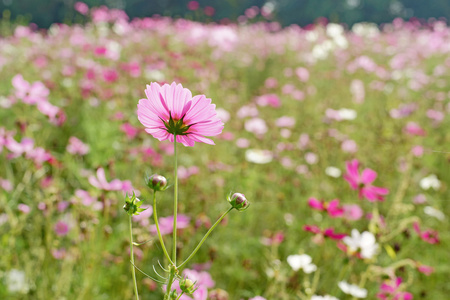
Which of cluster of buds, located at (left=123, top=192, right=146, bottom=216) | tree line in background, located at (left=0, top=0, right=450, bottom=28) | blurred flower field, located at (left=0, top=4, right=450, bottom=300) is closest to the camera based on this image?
cluster of buds, located at (left=123, top=192, right=146, bottom=216)

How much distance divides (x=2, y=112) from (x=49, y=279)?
1.44 m

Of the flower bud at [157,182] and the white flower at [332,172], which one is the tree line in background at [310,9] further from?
the flower bud at [157,182]

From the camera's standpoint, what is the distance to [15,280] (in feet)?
3.14

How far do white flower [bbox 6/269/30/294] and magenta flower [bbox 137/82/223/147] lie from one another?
0.70 metres

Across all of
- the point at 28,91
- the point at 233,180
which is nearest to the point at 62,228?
the point at 28,91

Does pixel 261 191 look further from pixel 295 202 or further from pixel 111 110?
pixel 111 110

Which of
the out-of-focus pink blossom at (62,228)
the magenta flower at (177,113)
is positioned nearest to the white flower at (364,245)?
the magenta flower at (177,113)

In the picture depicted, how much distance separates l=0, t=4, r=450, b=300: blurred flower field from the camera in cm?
94

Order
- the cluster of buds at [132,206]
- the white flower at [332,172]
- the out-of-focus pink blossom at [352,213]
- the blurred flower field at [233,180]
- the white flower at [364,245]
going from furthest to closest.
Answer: the white flower at [332,172] → the out-of-focus pink blossom at [352,213] → the blurred flower field at [233,180] → the white flower at [364,245] → the cluster of buds at [132,206]

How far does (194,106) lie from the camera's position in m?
0.41

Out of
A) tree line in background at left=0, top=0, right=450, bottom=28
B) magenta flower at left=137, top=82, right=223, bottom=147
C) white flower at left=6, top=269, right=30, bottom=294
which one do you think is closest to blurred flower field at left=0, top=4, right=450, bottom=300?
white flower at left=6, top=269, right=30, bottom=294

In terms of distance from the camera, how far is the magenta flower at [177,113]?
1.31 feet

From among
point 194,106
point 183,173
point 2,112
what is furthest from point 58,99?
point 194,106

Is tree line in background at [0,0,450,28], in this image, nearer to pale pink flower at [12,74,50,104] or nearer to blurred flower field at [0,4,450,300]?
blurred flower field at [0,4,450,300]
